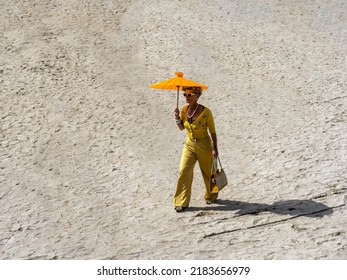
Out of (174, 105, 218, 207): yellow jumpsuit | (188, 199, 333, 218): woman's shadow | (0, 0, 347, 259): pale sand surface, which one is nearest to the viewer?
(0, 0, 347, 259): pale sand surface

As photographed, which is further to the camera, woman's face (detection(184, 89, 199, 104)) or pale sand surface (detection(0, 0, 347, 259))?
woman's face (detection(184, 89, 199, 104))

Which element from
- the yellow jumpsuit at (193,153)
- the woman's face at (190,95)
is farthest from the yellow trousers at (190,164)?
the woman's face at (190,95)

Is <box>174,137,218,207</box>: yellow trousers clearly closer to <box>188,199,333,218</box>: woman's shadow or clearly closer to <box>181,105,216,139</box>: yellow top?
<box>181,105,216,139</box>: yellow top

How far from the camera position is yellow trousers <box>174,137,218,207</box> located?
1009cm

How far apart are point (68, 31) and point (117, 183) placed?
7.97 meters

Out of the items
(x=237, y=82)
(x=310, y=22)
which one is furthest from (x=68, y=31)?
(x=310, y=22)

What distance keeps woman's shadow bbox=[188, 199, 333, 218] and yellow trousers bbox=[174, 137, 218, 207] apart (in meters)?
0.27

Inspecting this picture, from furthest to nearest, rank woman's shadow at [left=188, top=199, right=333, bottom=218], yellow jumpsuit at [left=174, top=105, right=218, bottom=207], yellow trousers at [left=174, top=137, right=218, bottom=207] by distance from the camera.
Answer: yellow trousers at [left=174, top=137, right=218, bottom=207] < yellow jumpsuit at [left=174, top=105, right=218, bottom=207] < woman's shadow at [left=188, top=199, right=333, bottom=218]

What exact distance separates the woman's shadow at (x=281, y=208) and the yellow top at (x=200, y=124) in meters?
1.21

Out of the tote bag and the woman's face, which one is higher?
the woman's face

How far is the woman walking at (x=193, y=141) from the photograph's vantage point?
9938 mm

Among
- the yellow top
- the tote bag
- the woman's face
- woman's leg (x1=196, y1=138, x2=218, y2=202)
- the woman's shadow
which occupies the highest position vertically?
the woman's face

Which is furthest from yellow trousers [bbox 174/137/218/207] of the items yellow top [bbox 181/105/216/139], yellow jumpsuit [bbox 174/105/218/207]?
yellow top [bbox 181/105/216/139]

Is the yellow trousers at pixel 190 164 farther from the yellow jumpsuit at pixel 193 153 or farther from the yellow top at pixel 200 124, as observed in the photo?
the yellow top at pixel 200 124
